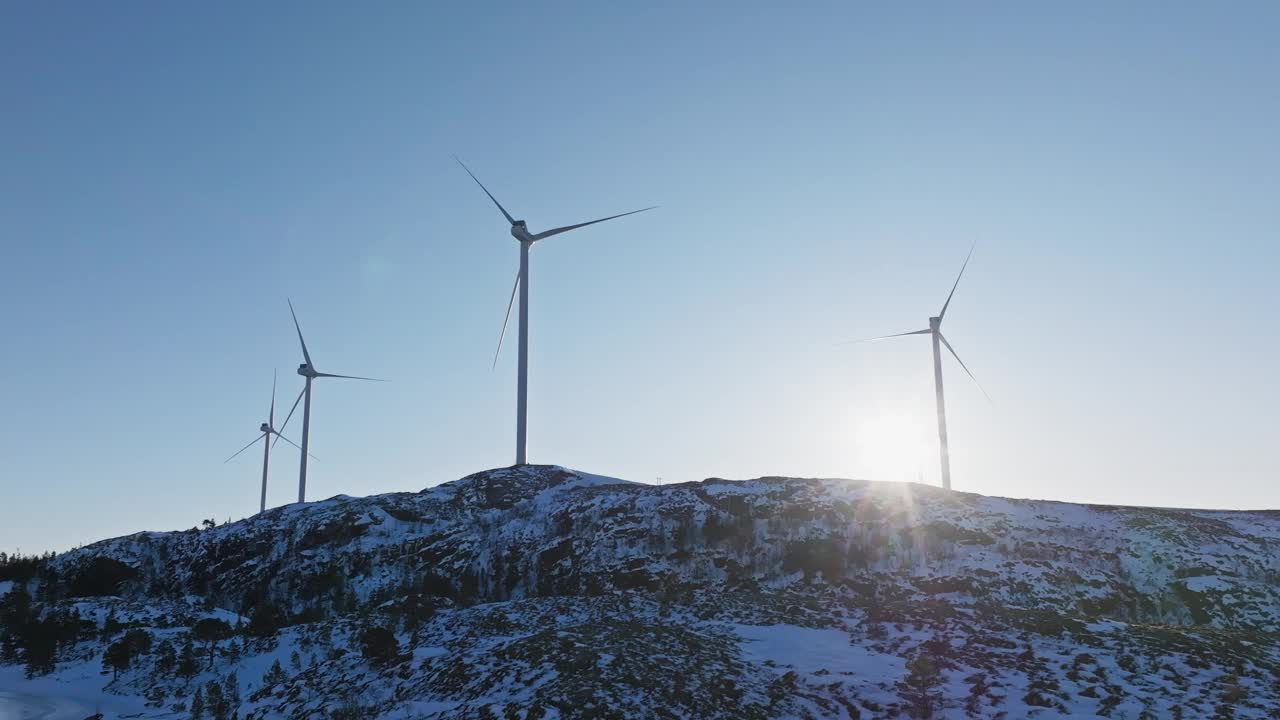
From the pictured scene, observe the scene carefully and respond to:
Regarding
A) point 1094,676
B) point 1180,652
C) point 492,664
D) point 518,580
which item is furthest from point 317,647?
point 1180,652

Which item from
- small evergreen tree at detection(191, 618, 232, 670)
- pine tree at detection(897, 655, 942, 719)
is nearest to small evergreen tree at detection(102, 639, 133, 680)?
small evergreen tree at detection(191, 618, 232, 670)

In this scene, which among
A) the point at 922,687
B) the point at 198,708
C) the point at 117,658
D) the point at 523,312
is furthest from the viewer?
the point at 523,312

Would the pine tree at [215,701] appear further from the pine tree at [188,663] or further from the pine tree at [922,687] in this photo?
the pine tree at [922,687]

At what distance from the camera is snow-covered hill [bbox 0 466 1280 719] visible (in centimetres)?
1609

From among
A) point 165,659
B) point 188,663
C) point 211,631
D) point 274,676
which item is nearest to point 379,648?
point 274,676

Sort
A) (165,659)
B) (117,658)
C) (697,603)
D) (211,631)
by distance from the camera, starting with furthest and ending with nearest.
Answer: (211,631), (697,603), (117,658), (165,659)

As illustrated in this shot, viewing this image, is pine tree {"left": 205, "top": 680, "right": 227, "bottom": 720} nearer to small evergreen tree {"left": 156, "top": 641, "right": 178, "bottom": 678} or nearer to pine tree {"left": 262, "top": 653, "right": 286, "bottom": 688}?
pine tree {"left": 262, "top": 653, "right": 286, "bottom": 688}

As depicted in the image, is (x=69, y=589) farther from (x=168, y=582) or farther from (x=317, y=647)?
(x=317, y=647)

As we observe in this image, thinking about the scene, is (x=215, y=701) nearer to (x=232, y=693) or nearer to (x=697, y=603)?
(x=232, y=693)

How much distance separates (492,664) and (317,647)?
7.04 meters

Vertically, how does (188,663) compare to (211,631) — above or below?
below

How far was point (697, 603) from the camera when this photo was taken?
23359 millimetres

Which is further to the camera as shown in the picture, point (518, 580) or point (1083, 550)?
point (518, 580)

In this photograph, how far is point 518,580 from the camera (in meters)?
35.9
